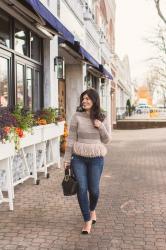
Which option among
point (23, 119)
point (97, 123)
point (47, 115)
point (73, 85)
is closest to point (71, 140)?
point (97, 123)

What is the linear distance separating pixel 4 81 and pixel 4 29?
102cm

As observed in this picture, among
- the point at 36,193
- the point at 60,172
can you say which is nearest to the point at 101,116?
the point at 36,193

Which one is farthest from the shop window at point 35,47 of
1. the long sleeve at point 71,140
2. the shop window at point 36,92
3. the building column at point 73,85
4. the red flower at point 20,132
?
the long sleeve at point 71,140

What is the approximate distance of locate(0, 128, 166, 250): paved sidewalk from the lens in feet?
17.4

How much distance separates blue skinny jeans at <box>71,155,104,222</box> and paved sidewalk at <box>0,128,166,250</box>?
0.40 meters

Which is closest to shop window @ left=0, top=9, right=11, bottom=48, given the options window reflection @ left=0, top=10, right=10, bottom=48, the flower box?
window reflection @ left=0, top=10, right=10, bottom=48

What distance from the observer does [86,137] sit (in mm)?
5641

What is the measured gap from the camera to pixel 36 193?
26.3 feet

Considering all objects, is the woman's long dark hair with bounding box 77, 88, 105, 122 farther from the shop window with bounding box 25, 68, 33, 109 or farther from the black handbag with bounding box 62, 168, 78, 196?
the shop window with bounding box 25, 68, 33, 109

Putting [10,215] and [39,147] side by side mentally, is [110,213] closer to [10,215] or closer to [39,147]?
[10,215]

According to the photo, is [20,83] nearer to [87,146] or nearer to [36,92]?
[36,92]

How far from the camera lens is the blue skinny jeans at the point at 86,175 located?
5.56 metres

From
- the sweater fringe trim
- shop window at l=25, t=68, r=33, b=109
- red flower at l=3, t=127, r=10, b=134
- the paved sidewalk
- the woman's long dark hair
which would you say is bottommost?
the paved sidewalk

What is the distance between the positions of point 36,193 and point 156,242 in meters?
3.16
